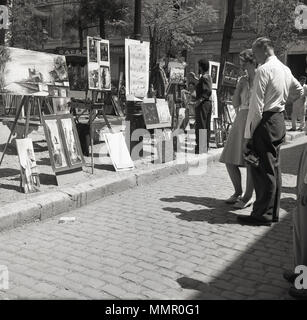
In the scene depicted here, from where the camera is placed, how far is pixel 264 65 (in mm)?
4781

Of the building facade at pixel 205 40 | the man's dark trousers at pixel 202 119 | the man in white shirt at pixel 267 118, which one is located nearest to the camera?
the man in white shirt at pixel 267 118

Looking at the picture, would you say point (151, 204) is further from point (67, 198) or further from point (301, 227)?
point (301, 227)

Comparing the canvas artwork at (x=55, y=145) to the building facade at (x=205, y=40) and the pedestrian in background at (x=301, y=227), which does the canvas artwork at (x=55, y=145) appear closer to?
the pedestrian in background at (x=301, y=227)

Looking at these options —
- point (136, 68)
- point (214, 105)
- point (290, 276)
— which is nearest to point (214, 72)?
point (214, 105)

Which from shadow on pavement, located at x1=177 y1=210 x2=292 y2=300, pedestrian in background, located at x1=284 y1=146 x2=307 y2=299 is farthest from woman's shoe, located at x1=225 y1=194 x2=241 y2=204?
pedestrian in background, located at x1=284 y1=146 x2=307 y2=299

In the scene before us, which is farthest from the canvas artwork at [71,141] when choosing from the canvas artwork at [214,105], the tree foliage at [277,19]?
the tree foliage at [277,19]

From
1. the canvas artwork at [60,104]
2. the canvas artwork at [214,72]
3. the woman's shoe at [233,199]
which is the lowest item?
the woman's shoe at [233,199]

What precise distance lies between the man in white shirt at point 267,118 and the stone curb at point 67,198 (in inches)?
87.2

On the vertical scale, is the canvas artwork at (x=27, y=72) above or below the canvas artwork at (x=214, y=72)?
below

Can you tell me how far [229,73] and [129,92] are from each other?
3885 mm

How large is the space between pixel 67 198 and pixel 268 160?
2.46 meters

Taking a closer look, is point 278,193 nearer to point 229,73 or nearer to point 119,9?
point 229,73

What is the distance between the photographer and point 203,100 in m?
9.38

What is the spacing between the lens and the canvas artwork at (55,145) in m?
6.43
